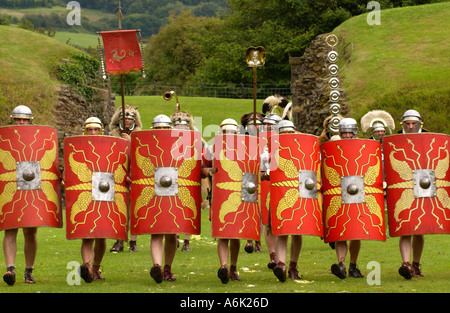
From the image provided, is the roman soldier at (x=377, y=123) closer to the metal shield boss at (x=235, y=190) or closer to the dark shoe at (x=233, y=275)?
the metal shield boss at (x=235, y=190)

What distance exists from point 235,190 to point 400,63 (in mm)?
22519

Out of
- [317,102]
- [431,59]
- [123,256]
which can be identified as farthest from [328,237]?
[431,59]

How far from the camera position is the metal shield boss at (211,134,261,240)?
1039 centimetres

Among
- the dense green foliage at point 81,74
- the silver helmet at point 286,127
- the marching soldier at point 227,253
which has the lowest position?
the marching soldier at point 227,253

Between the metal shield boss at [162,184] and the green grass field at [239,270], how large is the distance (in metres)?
0.73

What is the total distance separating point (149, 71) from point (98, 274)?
55.5 meters

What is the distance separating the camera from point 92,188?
10.4m

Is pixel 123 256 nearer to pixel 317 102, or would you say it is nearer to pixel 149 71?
pixel 317 102

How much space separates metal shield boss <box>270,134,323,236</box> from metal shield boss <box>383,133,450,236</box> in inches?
39.7

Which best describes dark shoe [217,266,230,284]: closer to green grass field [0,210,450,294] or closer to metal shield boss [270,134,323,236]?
green grass field [0,210,450,294]

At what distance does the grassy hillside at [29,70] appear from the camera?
29.1 metres

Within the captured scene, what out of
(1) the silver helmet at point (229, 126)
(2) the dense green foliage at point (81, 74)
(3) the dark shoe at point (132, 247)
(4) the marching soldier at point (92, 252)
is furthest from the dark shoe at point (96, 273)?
(2) the dense green foliage at point (81, 74)

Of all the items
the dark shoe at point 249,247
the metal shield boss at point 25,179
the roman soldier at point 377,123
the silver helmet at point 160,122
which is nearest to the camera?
the metal shield boss at point 25,179

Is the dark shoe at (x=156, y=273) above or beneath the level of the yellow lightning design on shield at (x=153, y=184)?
beneath
